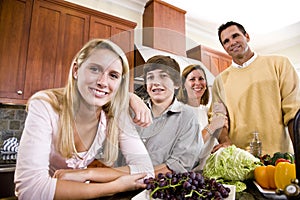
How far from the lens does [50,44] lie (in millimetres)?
1496

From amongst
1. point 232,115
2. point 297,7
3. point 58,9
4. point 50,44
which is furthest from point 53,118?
point 297,7

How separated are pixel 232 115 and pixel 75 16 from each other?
1.40 metres

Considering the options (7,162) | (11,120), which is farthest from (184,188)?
(11,120)

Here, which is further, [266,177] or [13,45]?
[13,45]

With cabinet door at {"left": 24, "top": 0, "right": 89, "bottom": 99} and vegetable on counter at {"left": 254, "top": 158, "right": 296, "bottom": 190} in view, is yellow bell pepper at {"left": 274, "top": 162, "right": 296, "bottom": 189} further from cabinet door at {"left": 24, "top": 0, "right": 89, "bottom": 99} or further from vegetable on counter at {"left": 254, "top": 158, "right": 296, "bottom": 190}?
cabinet door at {"left": 24, "top": 0, "right": 89, "bottom": 99}

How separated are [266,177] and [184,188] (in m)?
0.30

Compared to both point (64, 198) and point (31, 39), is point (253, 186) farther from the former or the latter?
point (31, 39)

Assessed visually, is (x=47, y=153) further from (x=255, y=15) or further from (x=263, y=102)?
(x=255, y=15)

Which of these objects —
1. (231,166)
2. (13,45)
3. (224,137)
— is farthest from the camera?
(13,45)

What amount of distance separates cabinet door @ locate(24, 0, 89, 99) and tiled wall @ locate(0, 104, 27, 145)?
15.7 inches

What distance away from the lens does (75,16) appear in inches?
63.7

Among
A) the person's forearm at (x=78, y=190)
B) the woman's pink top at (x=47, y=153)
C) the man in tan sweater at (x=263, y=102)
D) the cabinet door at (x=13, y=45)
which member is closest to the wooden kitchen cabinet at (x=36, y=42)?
the cabinet door at (x=13, y=45)

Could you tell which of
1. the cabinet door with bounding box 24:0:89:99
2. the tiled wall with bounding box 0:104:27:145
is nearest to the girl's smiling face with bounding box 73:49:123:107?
the cabinet door with bounding box 24:0:89:99

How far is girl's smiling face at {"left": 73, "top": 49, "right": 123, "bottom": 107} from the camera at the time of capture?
0.57 metres
